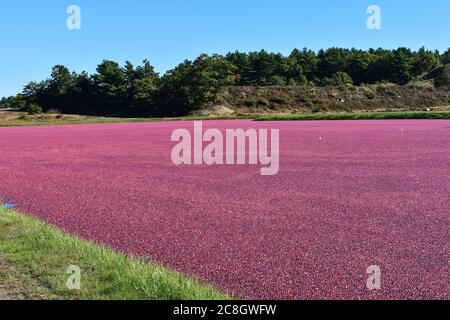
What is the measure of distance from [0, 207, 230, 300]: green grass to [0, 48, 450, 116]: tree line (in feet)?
207

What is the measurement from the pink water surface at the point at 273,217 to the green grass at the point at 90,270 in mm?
385

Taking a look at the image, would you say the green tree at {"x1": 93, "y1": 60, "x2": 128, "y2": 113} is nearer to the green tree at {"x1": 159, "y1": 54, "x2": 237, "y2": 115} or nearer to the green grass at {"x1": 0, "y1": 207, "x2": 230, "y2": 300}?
the green tree at {"x1": 159, "y1": 54, "x2": 237, "y2": 115}

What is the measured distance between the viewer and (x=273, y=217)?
694 cm

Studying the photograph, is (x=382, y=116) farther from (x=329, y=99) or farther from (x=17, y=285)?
(x=17, y=285)

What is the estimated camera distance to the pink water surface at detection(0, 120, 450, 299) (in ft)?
15.0

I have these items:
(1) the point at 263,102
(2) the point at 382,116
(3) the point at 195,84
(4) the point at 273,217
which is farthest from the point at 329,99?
(4) the point at 273,217

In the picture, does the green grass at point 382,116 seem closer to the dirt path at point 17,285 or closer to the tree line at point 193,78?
the tree line at point 193,78

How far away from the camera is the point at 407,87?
2965 inches

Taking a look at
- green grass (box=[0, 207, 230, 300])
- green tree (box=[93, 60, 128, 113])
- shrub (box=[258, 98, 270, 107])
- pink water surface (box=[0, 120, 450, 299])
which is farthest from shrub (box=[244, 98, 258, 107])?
green grass (box=[0, 207, 230, 300])

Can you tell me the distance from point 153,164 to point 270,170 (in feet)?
11.2

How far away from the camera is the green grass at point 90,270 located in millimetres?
3941
